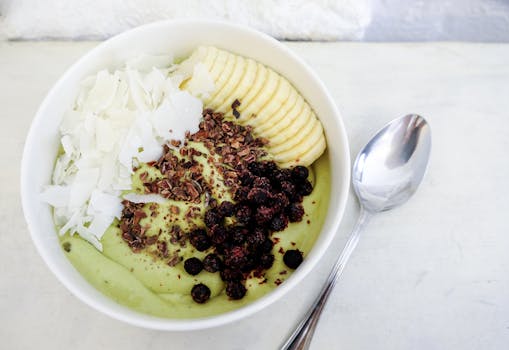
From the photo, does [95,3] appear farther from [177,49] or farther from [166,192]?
[166,192]

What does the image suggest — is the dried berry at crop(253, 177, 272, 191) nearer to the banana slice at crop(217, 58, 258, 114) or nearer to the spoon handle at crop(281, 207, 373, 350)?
the banana slice at crop(217, 58, 258, 114)

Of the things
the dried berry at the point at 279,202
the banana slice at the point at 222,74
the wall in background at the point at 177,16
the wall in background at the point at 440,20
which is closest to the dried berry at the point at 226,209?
the dried berry at the point at 279,202

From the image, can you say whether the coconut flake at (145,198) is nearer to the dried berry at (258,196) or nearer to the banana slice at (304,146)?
the dried berry at (258,196)

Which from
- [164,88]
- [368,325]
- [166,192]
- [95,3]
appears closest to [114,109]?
[164,88]

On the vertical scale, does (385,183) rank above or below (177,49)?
below

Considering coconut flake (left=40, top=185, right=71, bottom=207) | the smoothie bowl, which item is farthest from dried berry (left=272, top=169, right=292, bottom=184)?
coconut flake (left=40, top=185, right=71, bottom=207)

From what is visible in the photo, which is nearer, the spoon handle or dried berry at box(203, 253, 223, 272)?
dried berry at box(203, 253, 223, 272)
